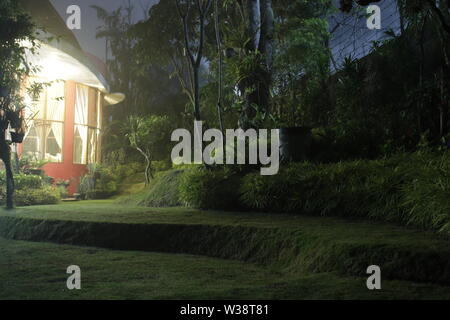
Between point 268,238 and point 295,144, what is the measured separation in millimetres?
2925

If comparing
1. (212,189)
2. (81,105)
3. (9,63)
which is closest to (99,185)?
(81,105)

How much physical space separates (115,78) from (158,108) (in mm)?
5912

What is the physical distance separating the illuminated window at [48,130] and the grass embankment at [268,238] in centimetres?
1005

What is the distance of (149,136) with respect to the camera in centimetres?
1285

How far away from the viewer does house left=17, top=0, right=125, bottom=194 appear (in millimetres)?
14203

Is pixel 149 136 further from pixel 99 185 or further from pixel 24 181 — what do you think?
pixel 24 181

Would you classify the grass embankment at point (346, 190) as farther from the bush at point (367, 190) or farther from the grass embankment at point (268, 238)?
the grass embankment at point (268, 238)

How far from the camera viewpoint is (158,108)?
2038cm

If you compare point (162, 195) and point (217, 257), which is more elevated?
point (162, 195)

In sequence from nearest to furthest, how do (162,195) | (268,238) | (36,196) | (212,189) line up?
1. (268,238)
2. (212,189)
3. (162,195)
4. (36,196)

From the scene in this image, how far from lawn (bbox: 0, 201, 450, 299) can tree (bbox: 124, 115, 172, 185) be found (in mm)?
6426

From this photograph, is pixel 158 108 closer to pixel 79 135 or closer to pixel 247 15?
pixel 79 135

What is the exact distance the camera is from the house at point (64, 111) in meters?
14.2

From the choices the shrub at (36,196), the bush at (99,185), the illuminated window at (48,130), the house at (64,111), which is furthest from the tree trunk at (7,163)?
the illuminated window at (48,130)
